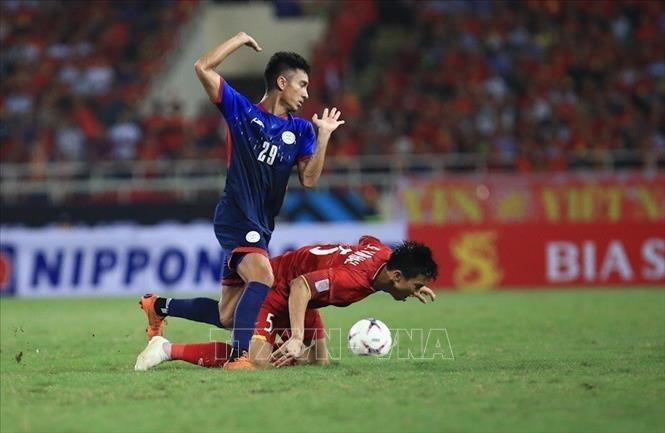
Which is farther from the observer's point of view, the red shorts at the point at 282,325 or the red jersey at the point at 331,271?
the red shorts at the point at 282,325

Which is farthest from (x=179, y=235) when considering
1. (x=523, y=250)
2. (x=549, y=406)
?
(x=549, y=406)

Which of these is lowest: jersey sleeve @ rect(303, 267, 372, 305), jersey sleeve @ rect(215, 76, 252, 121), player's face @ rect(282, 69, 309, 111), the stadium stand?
jersey sleeve @ rect(303, 267, 372, 305)

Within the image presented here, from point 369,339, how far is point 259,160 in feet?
5.79

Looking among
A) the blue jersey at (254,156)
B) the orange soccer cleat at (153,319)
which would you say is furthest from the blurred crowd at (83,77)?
the blue jersey at (254,156)

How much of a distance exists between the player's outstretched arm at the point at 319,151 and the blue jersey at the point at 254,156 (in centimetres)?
12

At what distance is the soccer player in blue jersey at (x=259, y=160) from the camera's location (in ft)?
30.2

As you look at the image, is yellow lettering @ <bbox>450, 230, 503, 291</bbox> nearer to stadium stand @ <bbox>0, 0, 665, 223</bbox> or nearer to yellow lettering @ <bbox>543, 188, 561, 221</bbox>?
yellow lettering @ <bbox>543, 188, 561, 221</bbox>

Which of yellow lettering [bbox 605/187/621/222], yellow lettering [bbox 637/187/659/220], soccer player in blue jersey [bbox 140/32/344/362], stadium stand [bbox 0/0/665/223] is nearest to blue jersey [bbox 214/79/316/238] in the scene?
soccer player in blue jersey [bbox 140/32/344/362]

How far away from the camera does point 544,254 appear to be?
68.9 feet

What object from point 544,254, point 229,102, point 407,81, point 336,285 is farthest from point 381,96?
point 336,285

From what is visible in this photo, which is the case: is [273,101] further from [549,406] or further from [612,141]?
[612,141]

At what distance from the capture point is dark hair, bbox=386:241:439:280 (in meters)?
9.18

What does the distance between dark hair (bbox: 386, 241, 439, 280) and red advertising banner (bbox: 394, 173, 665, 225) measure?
12027mm

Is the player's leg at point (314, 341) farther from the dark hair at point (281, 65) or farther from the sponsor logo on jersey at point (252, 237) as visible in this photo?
the dark hair at point (281, 65)
